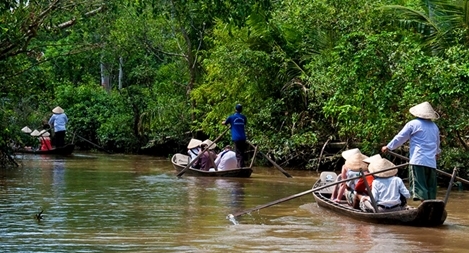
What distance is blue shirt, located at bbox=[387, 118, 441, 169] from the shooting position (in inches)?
428

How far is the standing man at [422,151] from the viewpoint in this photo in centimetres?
1087

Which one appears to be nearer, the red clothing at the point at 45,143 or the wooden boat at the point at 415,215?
the wooden boat at the point at 415,215

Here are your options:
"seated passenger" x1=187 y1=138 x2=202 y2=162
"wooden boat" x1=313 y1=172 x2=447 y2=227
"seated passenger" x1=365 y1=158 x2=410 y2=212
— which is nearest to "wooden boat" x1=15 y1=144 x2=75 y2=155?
"seated passenger" x1=187 y1=138 x2=202 y2=162

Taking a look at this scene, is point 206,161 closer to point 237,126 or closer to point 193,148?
point 193,148

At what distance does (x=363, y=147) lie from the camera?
17.8 metres

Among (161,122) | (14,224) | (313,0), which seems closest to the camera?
(14,224)

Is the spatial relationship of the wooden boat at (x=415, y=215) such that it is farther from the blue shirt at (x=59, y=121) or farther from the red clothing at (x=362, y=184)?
the blue shirt at (x=59, y=121)

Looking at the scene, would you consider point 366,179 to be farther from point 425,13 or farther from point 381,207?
point 425,13

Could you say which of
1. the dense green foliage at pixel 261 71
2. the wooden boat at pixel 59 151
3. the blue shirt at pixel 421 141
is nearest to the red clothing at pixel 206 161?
the dense green foliage at pixel 261 71

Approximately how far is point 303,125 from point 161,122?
6.89 m

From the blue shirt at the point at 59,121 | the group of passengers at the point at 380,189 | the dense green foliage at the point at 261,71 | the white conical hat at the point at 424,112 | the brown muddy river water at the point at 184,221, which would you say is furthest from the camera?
the blue shirt at the point at 59,121

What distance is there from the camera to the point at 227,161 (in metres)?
18.3

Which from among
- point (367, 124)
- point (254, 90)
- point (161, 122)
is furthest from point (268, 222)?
point (161, 122)

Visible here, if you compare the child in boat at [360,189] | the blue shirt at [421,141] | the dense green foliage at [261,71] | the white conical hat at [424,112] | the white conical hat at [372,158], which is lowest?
the child in boat at [360,189]
